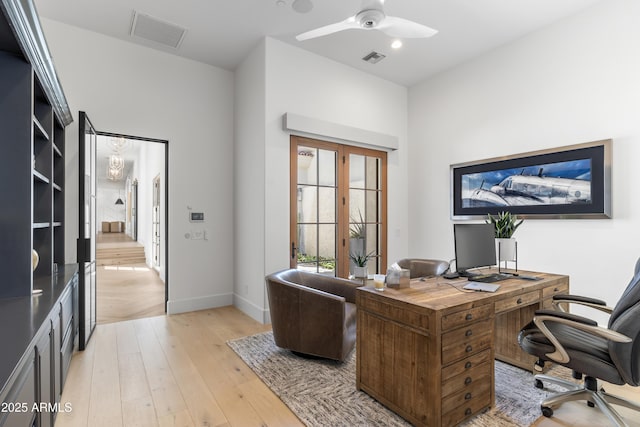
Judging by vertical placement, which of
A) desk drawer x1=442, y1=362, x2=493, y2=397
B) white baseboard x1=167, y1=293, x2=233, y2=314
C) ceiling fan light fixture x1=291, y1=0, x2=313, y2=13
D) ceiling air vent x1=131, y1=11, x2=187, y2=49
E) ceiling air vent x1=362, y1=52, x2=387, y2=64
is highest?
ceiling air vent x1=362, y1=52, x2=387, y2=64

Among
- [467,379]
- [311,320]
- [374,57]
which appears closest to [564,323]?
[467,379]

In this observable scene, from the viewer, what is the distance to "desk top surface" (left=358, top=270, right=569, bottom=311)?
1970 mm

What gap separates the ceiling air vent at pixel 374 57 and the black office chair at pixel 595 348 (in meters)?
3.66

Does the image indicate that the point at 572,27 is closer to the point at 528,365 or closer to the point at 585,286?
the point at 585,286

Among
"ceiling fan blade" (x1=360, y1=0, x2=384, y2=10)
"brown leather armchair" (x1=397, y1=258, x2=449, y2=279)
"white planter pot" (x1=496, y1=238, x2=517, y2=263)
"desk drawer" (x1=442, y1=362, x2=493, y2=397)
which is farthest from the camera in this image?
"brown leather armchair" (x1=397, y1=258, x2=449, y2=279)

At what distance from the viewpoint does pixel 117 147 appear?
778cm

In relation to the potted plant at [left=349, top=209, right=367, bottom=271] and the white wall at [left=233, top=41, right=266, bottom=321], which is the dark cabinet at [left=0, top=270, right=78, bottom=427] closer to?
the white wall at [left=233, top=41, right=266, bottom=321]

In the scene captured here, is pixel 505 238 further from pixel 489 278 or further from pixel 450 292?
pixel 450 292

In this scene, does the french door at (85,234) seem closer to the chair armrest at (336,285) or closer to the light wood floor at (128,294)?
the light wood floor at (128,294)

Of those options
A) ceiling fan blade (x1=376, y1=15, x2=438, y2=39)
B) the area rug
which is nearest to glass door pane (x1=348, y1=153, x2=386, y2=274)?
the area rug

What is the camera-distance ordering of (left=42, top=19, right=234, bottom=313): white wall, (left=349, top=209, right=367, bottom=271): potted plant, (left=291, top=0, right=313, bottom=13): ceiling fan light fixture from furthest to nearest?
(left=349, top=209, right=367, bottom=271): potted plant → (left=42, top=19, right=234, bottom=313): white wall → (left=291, top=0, right=313, bottom=13): ceiling fan light fixture

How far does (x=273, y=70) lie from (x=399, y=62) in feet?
6.12

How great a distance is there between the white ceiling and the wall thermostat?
2149 mm

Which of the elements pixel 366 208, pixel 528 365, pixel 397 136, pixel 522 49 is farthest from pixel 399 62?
pixel 528 365
